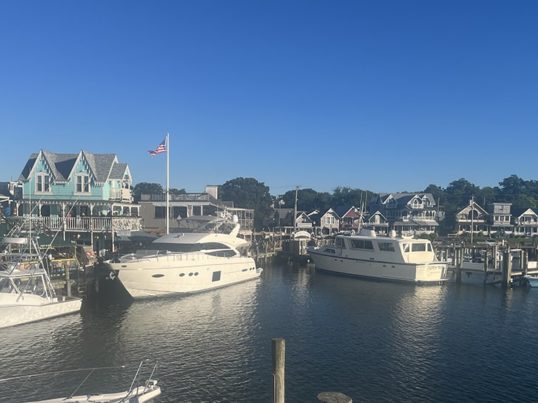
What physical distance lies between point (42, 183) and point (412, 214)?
234ft

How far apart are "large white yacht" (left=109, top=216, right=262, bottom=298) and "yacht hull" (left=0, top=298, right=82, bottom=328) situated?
16.3 feet

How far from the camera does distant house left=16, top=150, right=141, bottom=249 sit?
136ft

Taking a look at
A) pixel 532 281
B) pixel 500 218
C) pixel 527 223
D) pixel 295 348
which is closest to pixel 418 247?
pixel 532 281

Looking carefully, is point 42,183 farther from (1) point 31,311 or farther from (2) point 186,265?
(1) point 31,311

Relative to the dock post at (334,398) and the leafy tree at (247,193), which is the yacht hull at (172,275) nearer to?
the dock post at (334,398)

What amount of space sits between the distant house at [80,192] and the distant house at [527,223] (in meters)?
82.1

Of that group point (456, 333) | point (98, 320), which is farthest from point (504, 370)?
point (98, 320)

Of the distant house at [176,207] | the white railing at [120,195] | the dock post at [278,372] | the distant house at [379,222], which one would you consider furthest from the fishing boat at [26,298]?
the distant house at [379,222]

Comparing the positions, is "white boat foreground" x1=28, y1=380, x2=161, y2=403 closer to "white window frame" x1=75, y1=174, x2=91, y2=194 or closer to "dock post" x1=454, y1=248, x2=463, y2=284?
"white window frame" x1=75, y1=174, x2=91, y2=194

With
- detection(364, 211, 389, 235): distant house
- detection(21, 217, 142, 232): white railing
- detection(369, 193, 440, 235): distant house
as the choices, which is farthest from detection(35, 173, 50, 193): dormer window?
detection(369, 193, 440, 235): distant house

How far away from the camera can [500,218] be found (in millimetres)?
93875

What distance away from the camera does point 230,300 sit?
32969 mm

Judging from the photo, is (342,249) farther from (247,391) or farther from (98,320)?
(247,391)

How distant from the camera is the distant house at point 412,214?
9038 cm
